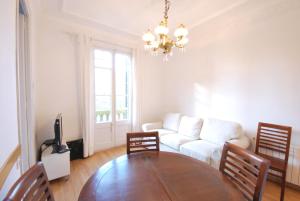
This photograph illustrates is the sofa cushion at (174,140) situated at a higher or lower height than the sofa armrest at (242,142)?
lower

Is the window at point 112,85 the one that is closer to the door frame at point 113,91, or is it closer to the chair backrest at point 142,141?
the door frame at point 113,91

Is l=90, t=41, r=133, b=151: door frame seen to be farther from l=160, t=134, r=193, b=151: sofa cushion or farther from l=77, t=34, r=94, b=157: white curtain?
l=160, t=134, r=193, b=151: sofa cushion

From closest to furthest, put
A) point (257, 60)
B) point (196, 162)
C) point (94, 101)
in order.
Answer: point (196, 162), point (257, 60), point (94, 101)

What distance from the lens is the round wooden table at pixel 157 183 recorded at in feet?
2.96

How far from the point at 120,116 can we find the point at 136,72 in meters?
1.21

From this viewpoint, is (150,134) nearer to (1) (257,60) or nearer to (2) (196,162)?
(2) (196,162)

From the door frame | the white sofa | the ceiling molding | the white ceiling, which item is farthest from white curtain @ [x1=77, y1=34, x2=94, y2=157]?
the ceiling molding

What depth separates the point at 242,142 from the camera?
95.0 inches

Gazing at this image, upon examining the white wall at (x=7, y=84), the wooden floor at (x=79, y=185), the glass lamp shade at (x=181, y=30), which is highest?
the glass lamp shade at (x=181, y=30)

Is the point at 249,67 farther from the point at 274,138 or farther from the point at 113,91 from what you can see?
the point at 113,91

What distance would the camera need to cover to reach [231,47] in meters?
2.83

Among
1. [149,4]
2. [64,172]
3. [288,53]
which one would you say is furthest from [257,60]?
[64,172]

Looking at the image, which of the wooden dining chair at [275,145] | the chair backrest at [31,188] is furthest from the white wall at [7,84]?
the wooden dining chair at [275,145]

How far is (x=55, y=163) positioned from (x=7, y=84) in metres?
1.68
